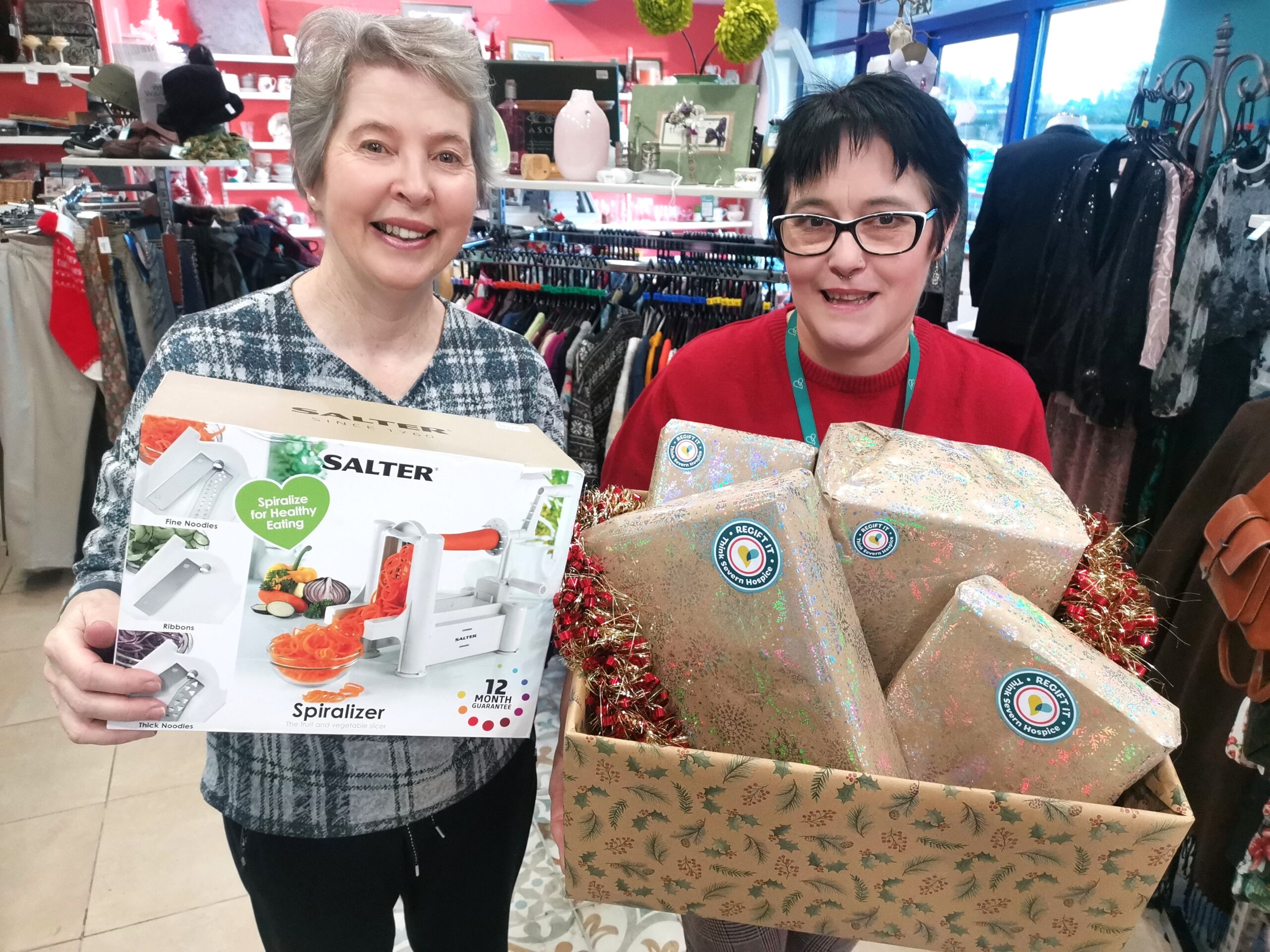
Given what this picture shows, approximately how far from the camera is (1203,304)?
208 cm

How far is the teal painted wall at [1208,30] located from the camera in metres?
2.50

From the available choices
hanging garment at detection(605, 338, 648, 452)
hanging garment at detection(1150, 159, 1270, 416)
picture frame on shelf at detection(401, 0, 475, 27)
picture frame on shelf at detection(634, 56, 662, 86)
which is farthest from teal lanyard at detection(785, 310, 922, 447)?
picture frame on shelf at detection(634, 56, 662, 86)

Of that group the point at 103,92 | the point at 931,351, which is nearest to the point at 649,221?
the point at 103,92

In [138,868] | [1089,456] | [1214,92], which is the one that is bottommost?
[138,868]

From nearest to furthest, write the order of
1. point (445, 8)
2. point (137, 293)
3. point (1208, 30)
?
point (1208, 30) → point (137, 293) → point (445, 8)

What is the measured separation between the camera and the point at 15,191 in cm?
367

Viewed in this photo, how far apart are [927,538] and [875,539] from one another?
1.9 inches

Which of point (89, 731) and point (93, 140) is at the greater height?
point (93, 140)

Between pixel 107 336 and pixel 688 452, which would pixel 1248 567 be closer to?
pixel 688 452

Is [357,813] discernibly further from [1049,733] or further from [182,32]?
[182,32]

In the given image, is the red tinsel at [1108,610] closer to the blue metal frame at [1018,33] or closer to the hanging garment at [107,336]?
the hanging garment at [107,336]

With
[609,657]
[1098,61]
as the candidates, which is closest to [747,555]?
[609,657]

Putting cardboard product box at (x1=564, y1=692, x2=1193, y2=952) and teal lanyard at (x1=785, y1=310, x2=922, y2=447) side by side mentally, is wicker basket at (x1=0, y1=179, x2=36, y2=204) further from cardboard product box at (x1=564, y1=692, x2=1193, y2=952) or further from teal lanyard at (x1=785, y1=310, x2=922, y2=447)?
cardboard product box at (x1=564, y1=692, x2=1193, y2=952)

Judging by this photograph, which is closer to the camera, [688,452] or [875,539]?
[875,539]
